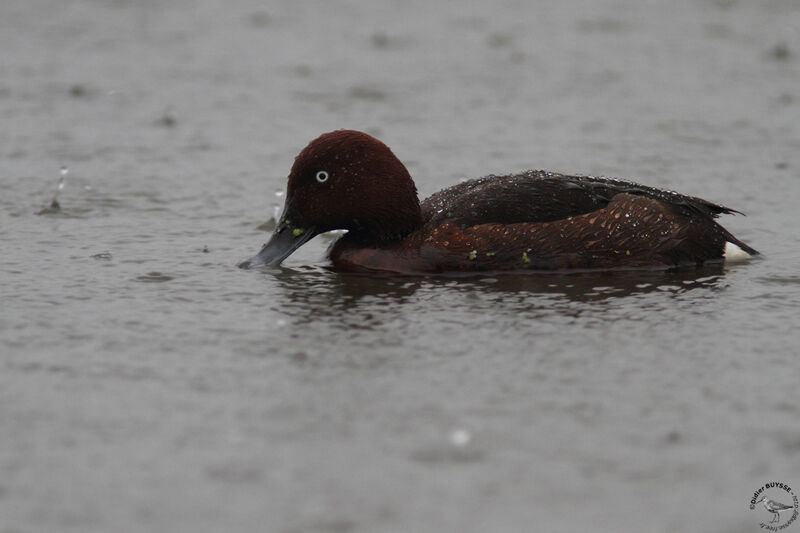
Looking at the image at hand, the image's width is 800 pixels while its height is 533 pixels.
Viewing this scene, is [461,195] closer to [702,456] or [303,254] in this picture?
[303,254]

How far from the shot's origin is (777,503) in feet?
14.7

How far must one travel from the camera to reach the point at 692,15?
1653 centimetres

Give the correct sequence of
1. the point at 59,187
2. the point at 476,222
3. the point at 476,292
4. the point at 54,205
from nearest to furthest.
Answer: the point at 476,292 < the point at 476,222 < the point at 54,205 < the point at 59,187

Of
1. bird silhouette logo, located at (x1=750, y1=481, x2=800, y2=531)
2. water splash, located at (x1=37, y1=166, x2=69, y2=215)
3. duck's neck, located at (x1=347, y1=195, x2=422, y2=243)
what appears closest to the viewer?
bird silhouette logo, located at (x1=750, y1=481, x2=800, y2=531)

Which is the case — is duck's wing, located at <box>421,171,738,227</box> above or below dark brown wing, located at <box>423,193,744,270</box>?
above

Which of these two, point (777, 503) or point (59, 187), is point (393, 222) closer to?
point (59, 187)

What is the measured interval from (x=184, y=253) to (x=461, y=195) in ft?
5.99

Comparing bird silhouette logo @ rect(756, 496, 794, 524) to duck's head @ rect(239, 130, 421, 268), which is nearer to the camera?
bird silhouette logo @ rect(756, 496, 794, 524)

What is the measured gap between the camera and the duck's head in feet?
25.3

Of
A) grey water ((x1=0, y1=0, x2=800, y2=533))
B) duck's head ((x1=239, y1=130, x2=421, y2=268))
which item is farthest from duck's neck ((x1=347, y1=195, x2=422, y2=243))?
grey water ((x1=0, y1=0, x2=800, y2=533))

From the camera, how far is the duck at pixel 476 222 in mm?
7590

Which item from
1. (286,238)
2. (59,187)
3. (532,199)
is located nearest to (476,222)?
(532,199)

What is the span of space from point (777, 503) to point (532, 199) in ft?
11.3

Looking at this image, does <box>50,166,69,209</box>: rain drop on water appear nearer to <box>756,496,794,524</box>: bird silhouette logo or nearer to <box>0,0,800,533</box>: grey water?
<box>0,0,800,533</box>: grey water
